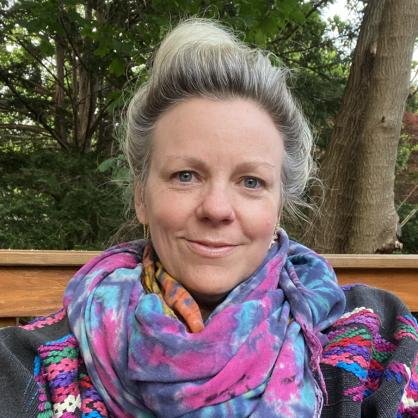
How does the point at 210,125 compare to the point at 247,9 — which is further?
the point at 247,9

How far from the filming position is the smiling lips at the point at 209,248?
1.30 m

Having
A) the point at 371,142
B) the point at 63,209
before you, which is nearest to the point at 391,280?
the point at 371,142

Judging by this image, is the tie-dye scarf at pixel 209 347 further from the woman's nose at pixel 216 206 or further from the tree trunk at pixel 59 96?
the tree trunk at pixel 59 96

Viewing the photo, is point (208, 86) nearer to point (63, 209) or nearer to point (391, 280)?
point (391, 280)

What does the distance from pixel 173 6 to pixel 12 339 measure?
2329mm

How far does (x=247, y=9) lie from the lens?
2.98 metres

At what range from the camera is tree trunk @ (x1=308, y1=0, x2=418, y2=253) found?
9.82 ft

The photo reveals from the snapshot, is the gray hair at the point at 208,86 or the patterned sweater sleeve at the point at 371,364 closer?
the patterned sweater sleeve at the point at 371,364

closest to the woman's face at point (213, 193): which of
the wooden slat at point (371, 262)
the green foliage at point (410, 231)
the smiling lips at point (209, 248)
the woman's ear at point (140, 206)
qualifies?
the smiling lips at point (209, 248)

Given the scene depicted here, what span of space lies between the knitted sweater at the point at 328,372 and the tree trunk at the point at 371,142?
1.67 m

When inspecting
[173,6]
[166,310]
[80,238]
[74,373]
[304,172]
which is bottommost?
[80,238]

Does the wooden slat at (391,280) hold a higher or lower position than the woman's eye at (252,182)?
lower

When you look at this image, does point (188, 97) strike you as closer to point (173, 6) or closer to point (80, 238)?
point (173, 6)

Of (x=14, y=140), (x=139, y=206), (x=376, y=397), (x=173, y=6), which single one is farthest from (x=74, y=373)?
(x=14, y=140)
